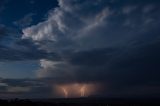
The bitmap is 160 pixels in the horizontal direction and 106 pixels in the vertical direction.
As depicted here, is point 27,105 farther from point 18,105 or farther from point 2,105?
point 2,105

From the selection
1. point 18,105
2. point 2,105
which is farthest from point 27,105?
point 2,105

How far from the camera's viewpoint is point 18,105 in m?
79.2

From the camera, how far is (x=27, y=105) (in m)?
82.1

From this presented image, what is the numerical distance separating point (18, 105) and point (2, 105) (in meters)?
5.74

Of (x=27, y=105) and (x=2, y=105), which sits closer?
(x=2, y=105)

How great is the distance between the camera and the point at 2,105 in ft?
245

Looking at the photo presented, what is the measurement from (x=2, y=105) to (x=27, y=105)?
928cm

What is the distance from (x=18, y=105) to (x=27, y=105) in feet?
11.6
